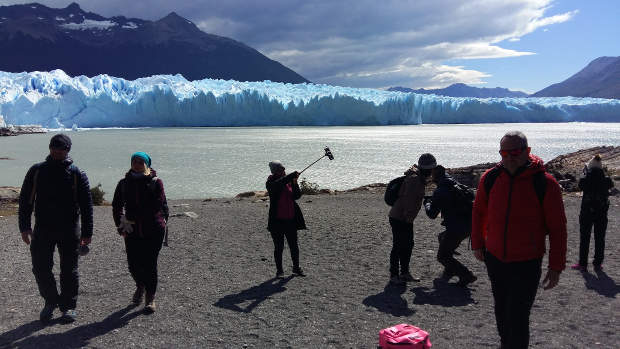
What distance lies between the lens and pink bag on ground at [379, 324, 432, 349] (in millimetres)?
3490

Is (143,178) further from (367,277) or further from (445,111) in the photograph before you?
(445,111)

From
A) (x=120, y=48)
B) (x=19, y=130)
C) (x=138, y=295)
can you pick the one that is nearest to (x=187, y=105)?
(x=19, y=130)

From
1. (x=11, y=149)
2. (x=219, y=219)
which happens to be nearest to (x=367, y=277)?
(x=219, y=219)

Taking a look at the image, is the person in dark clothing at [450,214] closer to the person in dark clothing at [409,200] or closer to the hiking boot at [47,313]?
the person in dark clothing at [409,200]

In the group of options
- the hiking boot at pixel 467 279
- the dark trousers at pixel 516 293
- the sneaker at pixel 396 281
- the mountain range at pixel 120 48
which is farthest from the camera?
the mountain range at pixel 120 48

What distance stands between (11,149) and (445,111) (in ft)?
193

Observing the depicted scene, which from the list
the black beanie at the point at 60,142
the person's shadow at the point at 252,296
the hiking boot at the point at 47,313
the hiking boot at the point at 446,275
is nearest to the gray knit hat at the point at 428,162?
the hiking boot at the point at 446,275

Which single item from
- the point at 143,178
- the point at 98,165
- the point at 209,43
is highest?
the point at 209,43

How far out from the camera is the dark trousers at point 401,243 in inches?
203

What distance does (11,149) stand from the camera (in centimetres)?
4025

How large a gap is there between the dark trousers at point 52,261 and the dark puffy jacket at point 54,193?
7 cm

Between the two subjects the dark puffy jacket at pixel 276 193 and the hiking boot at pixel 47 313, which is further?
the dark puffy jacket at pixel 276 193

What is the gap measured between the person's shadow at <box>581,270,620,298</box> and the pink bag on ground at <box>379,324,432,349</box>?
95.6 inches

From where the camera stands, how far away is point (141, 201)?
Answer: 13.9 ft
